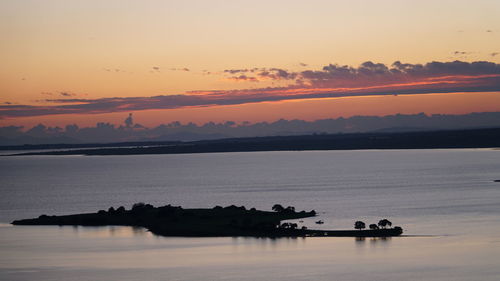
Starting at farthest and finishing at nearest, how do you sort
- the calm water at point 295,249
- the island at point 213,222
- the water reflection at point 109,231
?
the water reflection at point 109,231
the island at point 213,222
the calm water at point 295,249

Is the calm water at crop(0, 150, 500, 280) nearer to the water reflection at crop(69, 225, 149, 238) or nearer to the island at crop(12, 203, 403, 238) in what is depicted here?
the water reflection at crop(69, 225, 149, 238)

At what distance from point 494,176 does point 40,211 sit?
7520cm

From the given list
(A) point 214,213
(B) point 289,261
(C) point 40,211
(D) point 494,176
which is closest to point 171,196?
(C) point 40,211

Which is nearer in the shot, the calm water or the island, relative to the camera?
the calm water

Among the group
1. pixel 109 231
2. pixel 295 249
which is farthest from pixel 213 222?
pixel 295 249

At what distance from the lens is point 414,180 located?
135750 mm

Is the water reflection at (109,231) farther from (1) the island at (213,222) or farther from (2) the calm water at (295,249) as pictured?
(1) the island at (213,222)

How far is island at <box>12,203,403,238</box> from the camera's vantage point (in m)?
64.0

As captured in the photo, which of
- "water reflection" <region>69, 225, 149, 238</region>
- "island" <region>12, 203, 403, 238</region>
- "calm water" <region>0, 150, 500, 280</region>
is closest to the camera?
"calm water" <region>0, 150, 500, 280</region>

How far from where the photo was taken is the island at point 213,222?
6399 cm

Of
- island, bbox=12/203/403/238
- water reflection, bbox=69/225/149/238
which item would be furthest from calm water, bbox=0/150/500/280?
island, bbox=12/203/403/238

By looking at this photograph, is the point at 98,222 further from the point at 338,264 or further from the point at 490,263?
the point at 490,263

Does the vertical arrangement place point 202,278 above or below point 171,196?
below

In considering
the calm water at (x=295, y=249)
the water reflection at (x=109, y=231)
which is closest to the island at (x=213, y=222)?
the water reflection at (x=109, y=231)
